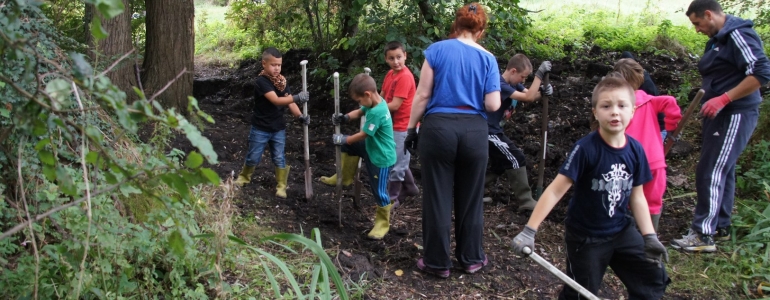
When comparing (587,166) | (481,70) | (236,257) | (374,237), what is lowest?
(374,237)

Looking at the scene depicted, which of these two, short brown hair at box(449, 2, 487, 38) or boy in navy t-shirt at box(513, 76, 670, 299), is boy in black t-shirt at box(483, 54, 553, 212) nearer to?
short brown hair at box(449, 2, 487, 38)

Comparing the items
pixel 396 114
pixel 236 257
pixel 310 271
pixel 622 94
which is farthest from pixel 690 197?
pixel 236 257

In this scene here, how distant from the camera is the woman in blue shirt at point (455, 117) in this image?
414cm

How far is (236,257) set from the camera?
13.2 ft

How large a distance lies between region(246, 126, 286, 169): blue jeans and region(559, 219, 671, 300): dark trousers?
10.5 feet

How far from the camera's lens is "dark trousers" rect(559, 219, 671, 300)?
3.40m

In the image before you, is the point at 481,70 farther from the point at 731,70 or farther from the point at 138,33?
the point at 138,33

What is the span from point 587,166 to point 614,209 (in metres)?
0.28

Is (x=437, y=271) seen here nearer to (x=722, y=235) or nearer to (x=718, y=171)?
(x=718, y=171)

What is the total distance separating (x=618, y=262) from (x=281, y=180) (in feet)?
11.2

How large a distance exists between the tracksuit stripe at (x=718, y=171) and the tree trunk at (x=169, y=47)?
556 centimetres

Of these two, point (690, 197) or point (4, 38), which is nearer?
point (4, 38)

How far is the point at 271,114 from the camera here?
588cm

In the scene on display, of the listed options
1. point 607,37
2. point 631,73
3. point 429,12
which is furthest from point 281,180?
point 607,37
